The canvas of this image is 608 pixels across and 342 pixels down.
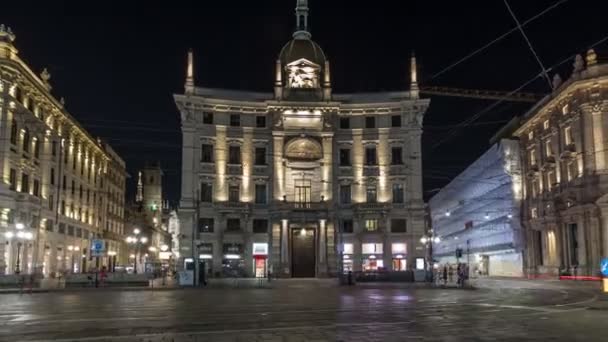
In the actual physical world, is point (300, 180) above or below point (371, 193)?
above

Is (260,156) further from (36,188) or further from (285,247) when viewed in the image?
(36,188)

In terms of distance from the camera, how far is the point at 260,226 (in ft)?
211

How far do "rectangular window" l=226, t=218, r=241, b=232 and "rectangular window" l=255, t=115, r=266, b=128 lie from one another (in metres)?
10.4

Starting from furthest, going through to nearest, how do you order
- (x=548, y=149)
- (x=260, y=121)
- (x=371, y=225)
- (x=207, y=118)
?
1. (x=548, y=149)
2. (x=260, y=121)
3. (x=207, y=118)
4. (x=371, y=225)

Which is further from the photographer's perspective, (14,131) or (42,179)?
(42,179)

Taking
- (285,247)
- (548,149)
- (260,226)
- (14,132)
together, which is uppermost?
(548,149)

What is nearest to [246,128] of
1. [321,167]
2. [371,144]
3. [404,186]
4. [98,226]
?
[321,167]

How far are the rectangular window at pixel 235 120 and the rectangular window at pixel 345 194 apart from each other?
12.9 meters

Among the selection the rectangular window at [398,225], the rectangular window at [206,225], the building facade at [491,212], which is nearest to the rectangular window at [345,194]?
the rectangular window at [398,225]

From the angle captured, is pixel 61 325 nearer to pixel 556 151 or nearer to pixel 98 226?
pixel 556 151

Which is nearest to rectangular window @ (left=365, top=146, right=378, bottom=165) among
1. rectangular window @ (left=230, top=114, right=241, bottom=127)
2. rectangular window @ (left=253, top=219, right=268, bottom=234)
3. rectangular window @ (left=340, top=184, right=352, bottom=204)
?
rectangular window @ (left=340, top=184, right=352, bottom=204)

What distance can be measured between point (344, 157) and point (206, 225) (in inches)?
636

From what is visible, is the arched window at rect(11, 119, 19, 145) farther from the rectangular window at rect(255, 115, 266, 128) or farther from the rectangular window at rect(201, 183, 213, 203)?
the rectangular window at rect(255, 115, 266, 128)

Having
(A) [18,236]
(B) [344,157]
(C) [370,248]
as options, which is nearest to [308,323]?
(A) [18,236]
